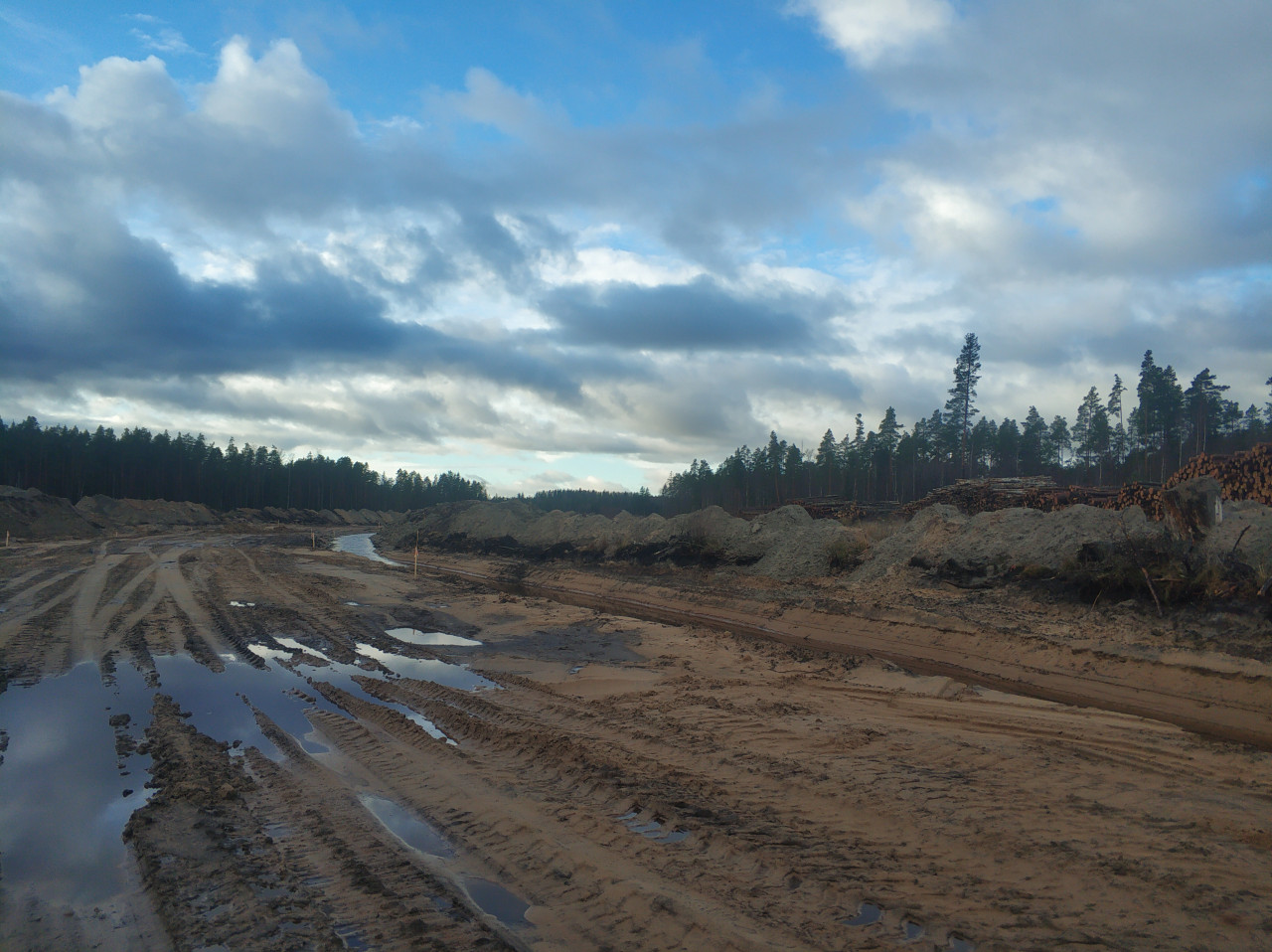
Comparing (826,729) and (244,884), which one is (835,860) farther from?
(244,884)

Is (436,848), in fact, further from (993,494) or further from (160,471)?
(160,471)

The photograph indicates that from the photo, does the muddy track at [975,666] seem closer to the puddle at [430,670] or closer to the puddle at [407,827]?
the puddle at [430,670]

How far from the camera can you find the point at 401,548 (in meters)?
47.0

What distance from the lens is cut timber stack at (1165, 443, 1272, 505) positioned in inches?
743

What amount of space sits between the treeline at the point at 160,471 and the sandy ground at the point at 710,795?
298 ft

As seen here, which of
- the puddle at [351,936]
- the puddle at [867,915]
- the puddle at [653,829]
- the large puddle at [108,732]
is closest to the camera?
the puddle at [351,936]

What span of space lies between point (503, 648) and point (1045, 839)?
35.2ft

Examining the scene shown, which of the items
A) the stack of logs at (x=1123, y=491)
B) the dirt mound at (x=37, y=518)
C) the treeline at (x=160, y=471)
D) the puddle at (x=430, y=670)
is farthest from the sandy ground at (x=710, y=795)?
the treeline at (x=160, y=471)

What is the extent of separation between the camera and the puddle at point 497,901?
4.22 metres

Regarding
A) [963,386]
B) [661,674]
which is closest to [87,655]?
[661,674]

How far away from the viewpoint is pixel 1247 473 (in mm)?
19609

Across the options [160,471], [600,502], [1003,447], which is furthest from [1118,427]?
[160,471]

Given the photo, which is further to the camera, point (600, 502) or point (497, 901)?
point (600, 502)

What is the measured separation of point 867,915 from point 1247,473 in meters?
23.3
